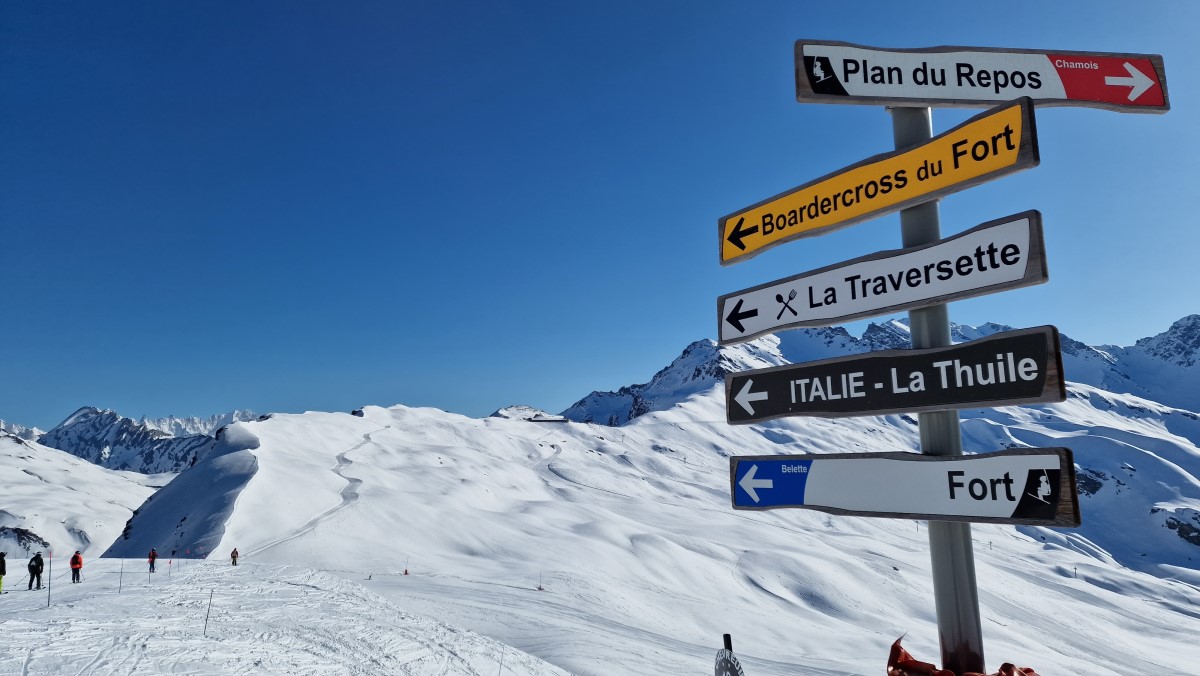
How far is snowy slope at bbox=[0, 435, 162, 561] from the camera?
10494 cm

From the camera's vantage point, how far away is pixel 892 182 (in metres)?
4.91

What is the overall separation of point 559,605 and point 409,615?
806 centimetres

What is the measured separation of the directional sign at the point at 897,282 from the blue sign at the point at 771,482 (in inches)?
44.7

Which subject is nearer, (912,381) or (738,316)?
(912,381)

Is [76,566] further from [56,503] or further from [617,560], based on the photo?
[56,503]

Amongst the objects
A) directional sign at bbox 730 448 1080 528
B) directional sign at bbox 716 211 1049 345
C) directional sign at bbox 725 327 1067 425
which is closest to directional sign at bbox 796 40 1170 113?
directional sign at bbox 716 211 1049 345

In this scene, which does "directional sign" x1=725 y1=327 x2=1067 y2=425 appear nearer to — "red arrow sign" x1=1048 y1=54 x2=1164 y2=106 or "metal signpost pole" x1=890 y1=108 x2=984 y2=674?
"metal signpost pole" x1=890 y1=108 x2=984 y2=674

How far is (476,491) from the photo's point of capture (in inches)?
2265

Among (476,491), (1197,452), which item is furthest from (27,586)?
(1197,452)

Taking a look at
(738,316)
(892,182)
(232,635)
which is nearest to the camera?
(892,182)

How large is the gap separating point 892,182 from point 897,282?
832 mm

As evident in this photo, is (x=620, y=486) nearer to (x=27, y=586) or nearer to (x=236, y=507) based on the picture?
(x=236, y=507)

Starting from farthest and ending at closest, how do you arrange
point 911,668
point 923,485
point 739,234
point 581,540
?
point 581,540, point 739,234, point 911,668, point 923,485

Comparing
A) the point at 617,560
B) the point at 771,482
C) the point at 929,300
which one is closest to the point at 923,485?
the point at 771,482
